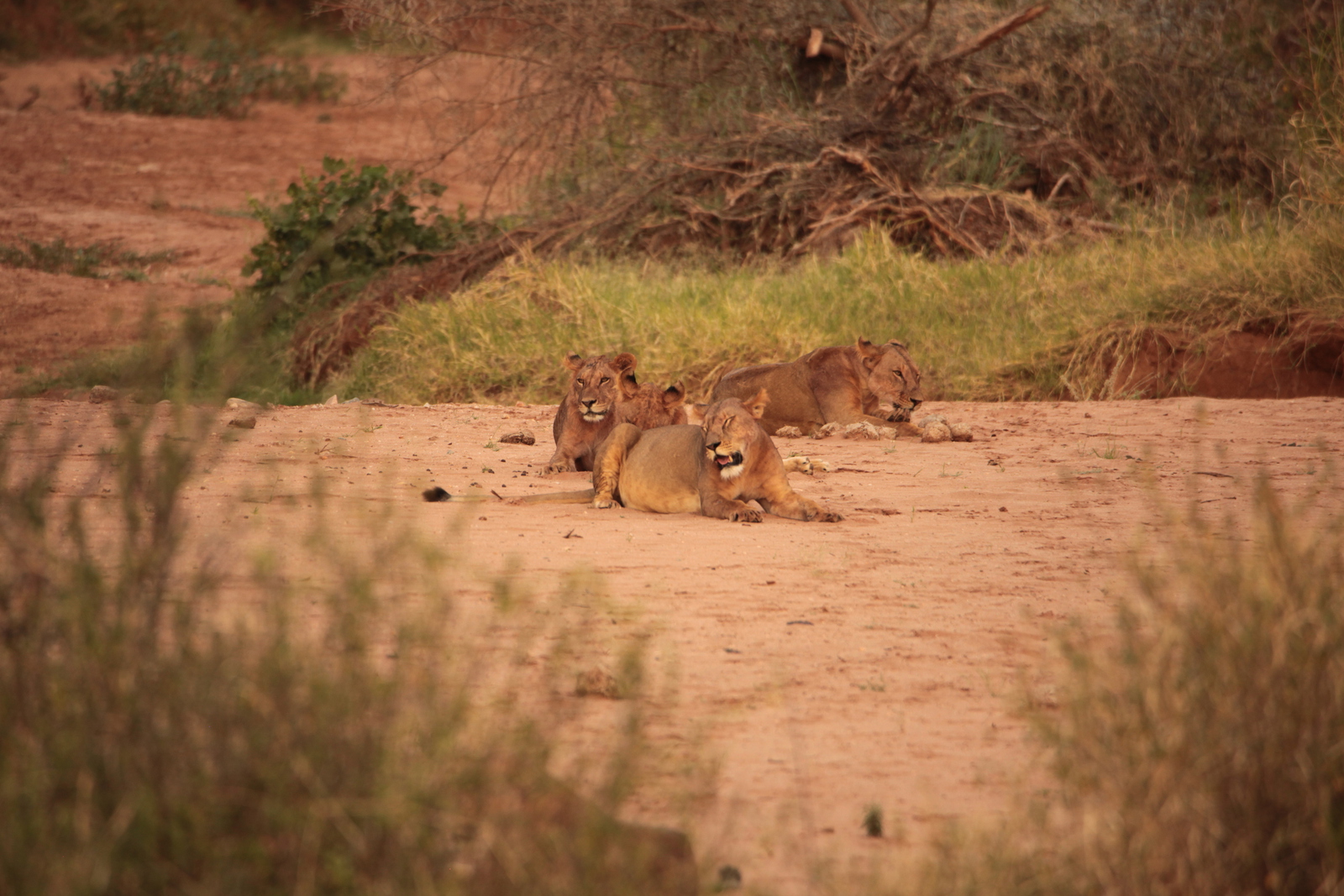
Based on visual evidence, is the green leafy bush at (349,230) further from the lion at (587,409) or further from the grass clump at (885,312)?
the lion at (587,409)

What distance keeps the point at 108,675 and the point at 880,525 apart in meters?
4.22

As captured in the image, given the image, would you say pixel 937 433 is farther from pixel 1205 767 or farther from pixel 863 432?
pixel 1205 767

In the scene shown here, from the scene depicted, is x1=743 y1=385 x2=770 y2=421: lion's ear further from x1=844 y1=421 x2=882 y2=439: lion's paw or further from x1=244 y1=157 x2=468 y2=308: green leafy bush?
x1=244 y1=157 x2=468 y2=308: green leafy bush

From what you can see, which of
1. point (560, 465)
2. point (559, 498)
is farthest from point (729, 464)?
point (560, 465)

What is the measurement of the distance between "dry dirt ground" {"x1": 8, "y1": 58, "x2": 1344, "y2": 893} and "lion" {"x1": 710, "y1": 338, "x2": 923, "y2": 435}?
0.32 m

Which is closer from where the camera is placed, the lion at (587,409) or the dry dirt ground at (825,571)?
the dry dirt ground at (825,571)

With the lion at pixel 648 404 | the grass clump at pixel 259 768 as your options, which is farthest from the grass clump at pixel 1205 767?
the lion at pixel 648 404

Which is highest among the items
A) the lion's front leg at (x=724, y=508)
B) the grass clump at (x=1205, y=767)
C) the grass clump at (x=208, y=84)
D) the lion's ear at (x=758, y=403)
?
the grass clump at (x=208, y=84)

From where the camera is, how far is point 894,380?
9102mm

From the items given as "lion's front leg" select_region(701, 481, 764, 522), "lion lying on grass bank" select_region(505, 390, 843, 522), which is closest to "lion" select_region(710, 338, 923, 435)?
"lion lying on grass bank" select_region(505, 390, 843, 522)

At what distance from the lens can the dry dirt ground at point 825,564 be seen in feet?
10.3

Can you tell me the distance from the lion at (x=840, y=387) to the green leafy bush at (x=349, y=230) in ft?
20.1

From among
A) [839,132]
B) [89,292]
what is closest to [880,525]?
[839,132]

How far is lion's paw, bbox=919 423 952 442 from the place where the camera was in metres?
8.83
